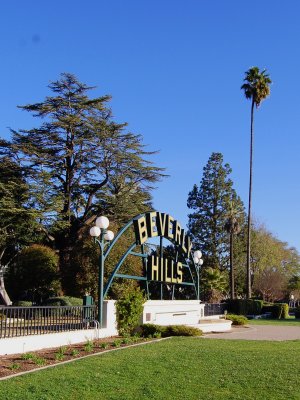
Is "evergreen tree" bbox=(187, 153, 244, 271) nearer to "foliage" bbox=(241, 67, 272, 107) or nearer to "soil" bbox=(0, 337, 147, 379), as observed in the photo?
"foliage" bbox=(241, 67, 272, 107)

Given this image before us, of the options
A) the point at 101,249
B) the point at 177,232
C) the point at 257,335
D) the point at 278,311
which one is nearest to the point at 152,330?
the point at 101,249

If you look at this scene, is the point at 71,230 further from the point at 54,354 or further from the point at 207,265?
the point at 54,354

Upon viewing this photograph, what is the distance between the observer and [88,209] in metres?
42.0

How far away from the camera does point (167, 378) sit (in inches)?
389

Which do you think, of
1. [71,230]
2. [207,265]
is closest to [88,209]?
[71,230]

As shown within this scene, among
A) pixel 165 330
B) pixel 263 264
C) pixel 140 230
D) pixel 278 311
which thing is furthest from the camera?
pixel 263 264

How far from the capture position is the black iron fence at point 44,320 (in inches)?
546

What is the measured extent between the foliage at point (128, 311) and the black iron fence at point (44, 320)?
1.36 m

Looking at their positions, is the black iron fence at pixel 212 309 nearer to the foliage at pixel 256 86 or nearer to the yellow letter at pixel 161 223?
the yellow letter at pixel 161 223

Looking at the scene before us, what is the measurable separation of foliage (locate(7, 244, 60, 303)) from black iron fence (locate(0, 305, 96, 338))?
18.6m

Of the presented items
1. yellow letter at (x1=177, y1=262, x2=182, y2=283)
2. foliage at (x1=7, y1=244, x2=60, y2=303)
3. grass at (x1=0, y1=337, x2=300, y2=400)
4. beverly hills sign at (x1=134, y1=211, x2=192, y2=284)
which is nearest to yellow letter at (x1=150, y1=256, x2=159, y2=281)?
beverly hills sign at (x1=134, y1=211, x2=192, y2=284)

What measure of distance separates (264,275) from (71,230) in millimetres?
34876

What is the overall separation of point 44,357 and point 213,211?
5055 centimetres

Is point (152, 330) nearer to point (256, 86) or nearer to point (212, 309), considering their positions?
point (212, 309)
